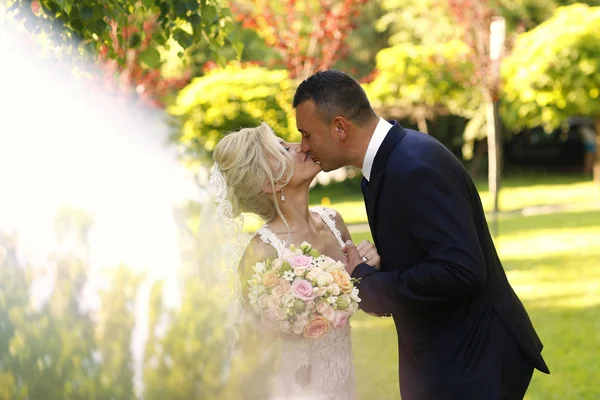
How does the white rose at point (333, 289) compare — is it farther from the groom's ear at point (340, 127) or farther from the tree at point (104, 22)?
the tree at point (104, 22)

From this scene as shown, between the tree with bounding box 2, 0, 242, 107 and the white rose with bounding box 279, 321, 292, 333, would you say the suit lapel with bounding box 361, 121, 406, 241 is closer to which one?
the white rose with bounding box 279, 321, 292, 333

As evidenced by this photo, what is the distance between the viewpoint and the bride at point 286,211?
3.67 metres

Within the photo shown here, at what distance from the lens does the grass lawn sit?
6582 mm

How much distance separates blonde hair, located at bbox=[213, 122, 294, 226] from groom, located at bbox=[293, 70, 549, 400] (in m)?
0.36

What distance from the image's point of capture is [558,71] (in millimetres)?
20109

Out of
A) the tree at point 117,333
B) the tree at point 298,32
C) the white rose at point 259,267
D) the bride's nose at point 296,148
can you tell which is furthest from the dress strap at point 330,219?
the tree at point 298,32

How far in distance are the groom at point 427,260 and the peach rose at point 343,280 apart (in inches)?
2.3

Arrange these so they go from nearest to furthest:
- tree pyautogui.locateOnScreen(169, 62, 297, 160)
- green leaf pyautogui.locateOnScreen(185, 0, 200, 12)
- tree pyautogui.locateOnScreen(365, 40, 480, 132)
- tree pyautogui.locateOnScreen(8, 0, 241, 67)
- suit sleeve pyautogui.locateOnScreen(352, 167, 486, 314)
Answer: suit sleeve pyautogui.locateOnScreen(352, 167, 486, 314) < tree pyautogui.locateOnScreen(8, 0, 241, 67) < green leaf pyautogui.locateOnScreen(185, 0, 200, 12) < tree pyautogui.locateOnScreen(169, 62, 297, 160) < tree pyautogui.locateOnScreen(365, 40, 480, 132)

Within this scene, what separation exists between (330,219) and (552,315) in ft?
18.3

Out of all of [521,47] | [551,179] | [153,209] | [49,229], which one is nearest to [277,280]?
[153,209]

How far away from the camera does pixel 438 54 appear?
74.6ft

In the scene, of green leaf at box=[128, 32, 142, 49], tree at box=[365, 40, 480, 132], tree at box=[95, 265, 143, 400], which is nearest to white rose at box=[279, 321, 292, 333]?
tree at box=[95, 265, 143, 400]

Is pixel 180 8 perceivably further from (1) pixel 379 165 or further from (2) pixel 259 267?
(1) pixel 379 165

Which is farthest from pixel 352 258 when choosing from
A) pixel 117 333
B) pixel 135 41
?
pixel 135 41
